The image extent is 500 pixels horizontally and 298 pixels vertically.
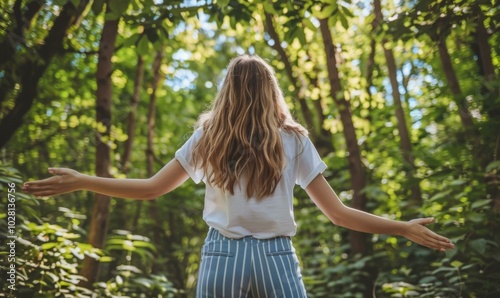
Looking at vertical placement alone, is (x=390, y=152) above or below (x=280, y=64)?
→ below

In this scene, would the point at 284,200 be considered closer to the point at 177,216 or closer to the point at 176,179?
the point at 176,179

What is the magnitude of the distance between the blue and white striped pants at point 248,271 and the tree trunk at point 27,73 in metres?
2.81

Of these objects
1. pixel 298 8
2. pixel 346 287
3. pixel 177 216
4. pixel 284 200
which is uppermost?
pixel 298 8

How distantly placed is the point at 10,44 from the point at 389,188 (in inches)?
168

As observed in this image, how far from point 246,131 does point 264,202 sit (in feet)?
0.91

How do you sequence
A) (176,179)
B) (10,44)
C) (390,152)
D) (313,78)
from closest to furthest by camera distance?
(176,179) < (10,44) < (390,152) < (313,78)

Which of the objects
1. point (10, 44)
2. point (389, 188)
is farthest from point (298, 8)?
point (389, 188)

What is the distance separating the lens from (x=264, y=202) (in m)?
2.22

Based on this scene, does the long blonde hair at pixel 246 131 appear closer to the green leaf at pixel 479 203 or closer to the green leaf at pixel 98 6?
the green leaf at pixel 98 6

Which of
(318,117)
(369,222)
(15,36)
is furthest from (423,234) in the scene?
(318,117)

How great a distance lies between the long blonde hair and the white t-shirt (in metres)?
0.03

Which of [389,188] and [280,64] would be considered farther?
[280,64]

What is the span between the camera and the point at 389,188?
6.93m

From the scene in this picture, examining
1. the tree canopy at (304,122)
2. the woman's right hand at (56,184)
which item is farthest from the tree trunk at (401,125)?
the woman's right hand at (56,184)
